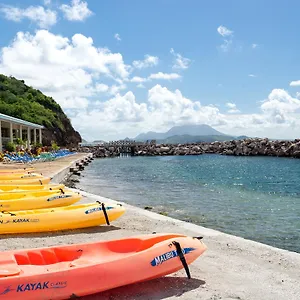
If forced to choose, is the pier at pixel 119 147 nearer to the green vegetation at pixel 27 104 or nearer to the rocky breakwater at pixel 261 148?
the green vegetation at pixel 27 104

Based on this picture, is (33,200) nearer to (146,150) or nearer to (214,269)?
(214,269)

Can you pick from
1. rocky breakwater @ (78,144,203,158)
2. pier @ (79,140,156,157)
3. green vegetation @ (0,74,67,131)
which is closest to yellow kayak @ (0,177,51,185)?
green vegetation @ (0,74,67,131)

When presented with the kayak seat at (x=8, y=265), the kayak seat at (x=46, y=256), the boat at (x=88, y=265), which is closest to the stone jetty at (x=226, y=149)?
the boat at (x=88, y=265)

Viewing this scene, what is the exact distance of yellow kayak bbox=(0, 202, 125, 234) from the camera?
8.77 metres

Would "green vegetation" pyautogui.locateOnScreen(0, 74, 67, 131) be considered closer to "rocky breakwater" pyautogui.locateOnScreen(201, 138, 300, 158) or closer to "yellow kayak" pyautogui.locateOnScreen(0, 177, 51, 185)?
"rocky breakwater" pyautogui.locateOnScreen(201, 138, 300, 158)

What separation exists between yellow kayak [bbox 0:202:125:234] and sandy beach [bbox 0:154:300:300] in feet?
0.57

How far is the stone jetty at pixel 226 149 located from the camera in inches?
2815

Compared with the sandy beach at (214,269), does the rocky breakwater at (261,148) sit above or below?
above

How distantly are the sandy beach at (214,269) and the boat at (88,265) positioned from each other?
0.31 m

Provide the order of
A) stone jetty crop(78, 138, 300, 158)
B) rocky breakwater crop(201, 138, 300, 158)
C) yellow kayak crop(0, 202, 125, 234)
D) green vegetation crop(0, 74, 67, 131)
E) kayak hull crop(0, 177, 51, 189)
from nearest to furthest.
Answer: yellow kayak crop(0, 202, 125, 234) → kayak hull crop(0, 177, 51, 189) → green vegetation crop(0, 74, 67, 131) → rocky breakwater crop(201, 138, 300, 158) → stone jetty crop(78, 138, 300, 158)

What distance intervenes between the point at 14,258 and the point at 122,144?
293ft

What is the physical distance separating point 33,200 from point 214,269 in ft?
21.2

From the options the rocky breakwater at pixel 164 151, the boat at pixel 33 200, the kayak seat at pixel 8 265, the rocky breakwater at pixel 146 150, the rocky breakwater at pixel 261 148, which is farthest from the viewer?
the rocky breakwater at pixel 164 151

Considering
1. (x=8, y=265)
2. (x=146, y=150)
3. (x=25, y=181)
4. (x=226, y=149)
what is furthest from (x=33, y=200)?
(x=226, y=149)
